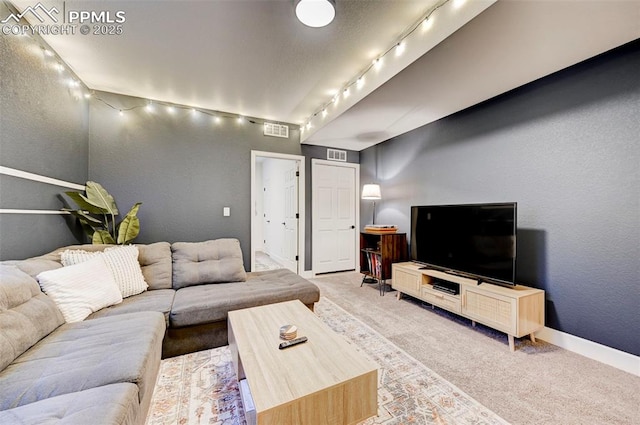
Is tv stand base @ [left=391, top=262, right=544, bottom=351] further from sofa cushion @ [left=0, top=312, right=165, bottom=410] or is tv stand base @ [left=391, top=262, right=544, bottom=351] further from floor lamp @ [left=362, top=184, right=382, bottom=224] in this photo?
sofa cushion @ [left=0, top=312, right=165, bottom=410]

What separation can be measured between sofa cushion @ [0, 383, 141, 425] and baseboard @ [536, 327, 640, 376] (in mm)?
3045

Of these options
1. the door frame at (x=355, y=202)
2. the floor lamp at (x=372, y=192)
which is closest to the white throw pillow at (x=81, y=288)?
the door frame at (x=355, y=202)

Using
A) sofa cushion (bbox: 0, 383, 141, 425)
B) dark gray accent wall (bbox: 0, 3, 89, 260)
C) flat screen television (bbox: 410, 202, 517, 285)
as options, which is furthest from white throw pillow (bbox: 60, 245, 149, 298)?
flat screen television (bbox: 410, 202, 517, 285)

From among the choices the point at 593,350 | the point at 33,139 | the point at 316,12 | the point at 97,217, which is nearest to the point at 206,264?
the point at 97,217

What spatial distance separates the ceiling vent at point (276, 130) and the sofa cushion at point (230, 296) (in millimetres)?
2329

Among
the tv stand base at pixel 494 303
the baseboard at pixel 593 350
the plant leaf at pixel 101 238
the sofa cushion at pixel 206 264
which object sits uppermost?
the plant leaf at pixel 101 238

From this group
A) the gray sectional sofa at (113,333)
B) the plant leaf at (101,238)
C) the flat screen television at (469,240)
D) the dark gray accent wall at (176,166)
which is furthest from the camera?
the dark gray accent wall at (176,166)

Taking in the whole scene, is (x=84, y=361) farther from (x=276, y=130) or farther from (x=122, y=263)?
(x=276, y=130)

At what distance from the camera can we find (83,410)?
878 mm

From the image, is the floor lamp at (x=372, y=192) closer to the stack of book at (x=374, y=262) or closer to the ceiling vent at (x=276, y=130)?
the stack of book at (x=374, y=262)

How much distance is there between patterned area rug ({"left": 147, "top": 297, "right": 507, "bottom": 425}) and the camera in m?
1.34

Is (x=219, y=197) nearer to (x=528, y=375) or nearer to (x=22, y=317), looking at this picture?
(x=22, y=317)

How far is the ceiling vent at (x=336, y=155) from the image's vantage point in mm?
4481

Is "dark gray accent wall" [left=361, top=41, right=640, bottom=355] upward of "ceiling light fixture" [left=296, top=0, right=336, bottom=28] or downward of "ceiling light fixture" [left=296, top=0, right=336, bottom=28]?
downward
